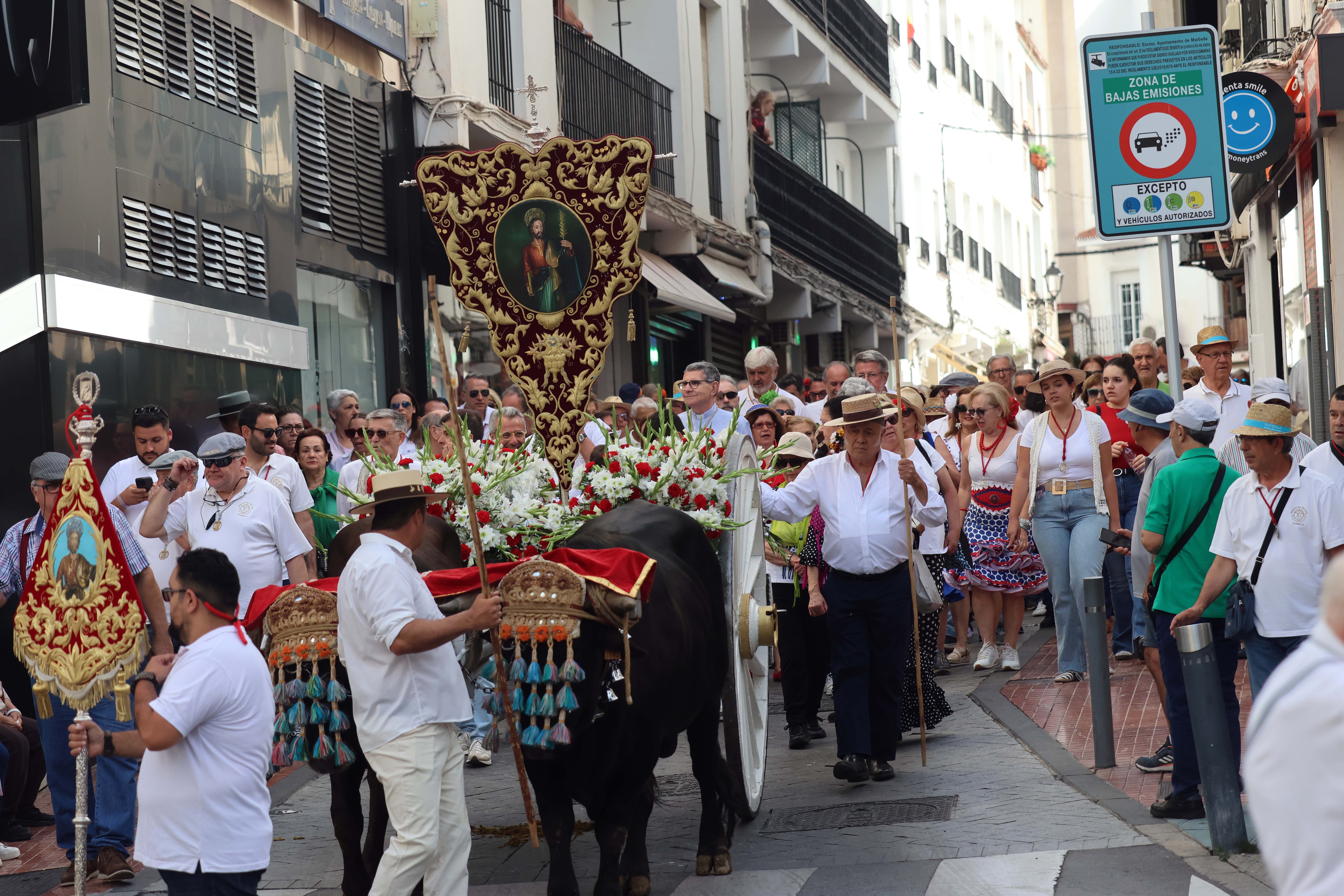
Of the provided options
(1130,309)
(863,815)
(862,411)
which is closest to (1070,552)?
(862,411)

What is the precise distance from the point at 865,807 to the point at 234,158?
7882mm

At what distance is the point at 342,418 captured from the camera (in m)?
12.5

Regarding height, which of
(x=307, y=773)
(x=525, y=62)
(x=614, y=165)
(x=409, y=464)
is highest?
(x=525, y=62)

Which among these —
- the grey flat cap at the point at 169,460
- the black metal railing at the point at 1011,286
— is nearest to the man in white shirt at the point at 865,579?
the grey flat cap at the point at 169,460

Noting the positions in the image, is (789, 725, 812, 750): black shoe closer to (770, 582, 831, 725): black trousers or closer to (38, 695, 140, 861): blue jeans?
(770, 582, 831, 725): black trousers

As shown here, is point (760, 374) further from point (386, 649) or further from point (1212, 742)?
point (386, 649)

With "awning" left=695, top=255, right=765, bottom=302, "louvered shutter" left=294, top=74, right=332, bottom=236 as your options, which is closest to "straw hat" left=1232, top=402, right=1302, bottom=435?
"louvered shutter" left=294, top=74, right=332, bottom=236

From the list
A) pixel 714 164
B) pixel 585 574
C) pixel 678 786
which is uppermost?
pixel 714 164

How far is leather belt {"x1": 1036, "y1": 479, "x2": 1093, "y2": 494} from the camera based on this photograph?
1105 centimetres

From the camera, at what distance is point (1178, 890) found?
6.33 meters

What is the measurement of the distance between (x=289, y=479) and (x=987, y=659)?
536cm

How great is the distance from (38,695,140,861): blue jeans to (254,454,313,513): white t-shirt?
1944 millimetres

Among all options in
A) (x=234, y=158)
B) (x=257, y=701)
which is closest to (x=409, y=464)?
(x=257, y=701)

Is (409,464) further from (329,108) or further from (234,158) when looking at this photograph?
(329,108)
